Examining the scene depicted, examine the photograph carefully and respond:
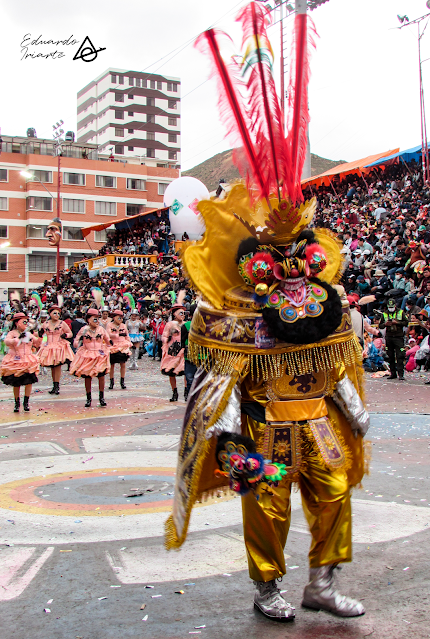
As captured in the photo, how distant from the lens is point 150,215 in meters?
42.4

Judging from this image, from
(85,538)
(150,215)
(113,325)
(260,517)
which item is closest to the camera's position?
Answer: (260,517)

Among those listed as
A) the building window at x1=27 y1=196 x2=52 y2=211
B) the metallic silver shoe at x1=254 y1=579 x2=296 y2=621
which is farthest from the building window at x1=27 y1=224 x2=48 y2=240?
the metallic silver shoe at x1=254 y1=579 x2=296 y2=621

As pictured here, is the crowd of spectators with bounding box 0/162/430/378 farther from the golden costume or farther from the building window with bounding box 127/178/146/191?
the building window with bounding box 127/178/146/191

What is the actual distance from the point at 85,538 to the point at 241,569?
4.15 ft

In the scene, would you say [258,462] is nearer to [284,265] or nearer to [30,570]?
[284,265]

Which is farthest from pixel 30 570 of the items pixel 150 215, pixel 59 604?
pixel 150 215

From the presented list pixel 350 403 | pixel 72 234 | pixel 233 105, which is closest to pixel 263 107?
pixel 233 105

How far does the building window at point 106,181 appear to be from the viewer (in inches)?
2168

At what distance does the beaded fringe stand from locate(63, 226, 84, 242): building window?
171ft

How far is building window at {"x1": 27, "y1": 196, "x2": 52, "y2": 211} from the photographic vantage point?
52469 mm

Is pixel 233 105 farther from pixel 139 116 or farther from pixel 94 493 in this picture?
pixel 139 116

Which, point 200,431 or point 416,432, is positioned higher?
point 200,431

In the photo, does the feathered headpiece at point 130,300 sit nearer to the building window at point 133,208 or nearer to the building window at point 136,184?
the building window at point 133,208

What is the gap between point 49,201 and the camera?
53.3 metres
